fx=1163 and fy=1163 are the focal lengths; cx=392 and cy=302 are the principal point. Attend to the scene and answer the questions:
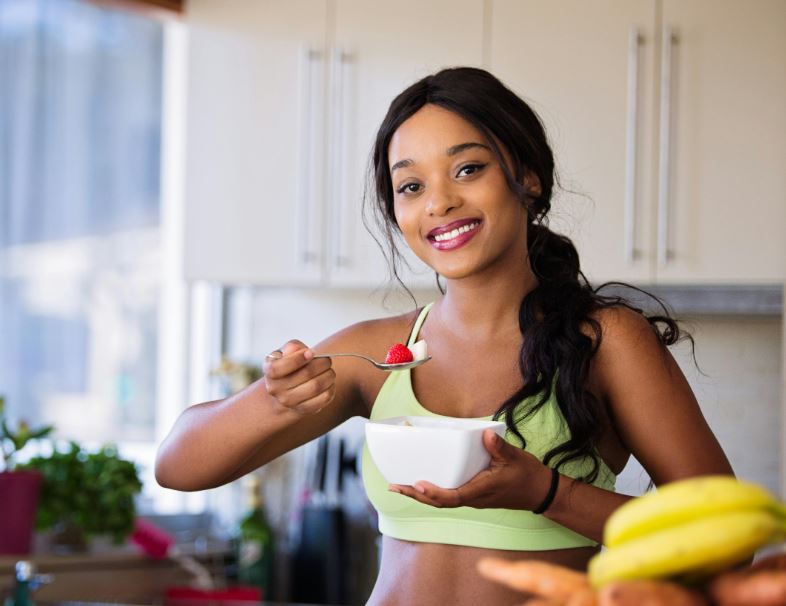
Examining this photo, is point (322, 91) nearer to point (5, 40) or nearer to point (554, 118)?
point (554, 118)

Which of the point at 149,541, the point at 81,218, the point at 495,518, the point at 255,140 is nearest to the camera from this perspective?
the point at 495,518

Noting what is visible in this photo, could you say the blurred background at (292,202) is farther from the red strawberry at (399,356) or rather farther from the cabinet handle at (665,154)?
the red strawberry at (399,356)

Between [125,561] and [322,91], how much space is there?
4.33ft

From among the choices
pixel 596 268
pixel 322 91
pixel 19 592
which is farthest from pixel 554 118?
pixel 19 592

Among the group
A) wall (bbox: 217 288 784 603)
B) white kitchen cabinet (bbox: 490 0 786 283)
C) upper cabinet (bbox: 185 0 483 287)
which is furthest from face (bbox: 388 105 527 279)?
upper cabinet (bbox: 185 0 483 287)

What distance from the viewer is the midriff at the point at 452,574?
1.37 m

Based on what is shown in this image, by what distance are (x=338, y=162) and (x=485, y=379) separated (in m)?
1.70

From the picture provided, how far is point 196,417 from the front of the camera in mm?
1523

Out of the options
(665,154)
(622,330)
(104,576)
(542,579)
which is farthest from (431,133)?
(104,576)

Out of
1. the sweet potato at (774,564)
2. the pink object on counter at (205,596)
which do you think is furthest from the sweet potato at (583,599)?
the pink object on counter at (205,596)

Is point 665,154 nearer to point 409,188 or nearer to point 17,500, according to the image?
point 409,188

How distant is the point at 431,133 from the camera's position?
1.45 m

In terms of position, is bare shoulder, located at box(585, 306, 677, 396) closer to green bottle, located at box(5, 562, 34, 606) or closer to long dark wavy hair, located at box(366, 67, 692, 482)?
long dark wavy hair, located at box(366, 67, 692, 482)

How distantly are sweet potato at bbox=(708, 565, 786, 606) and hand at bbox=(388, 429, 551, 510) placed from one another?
1.36ft
